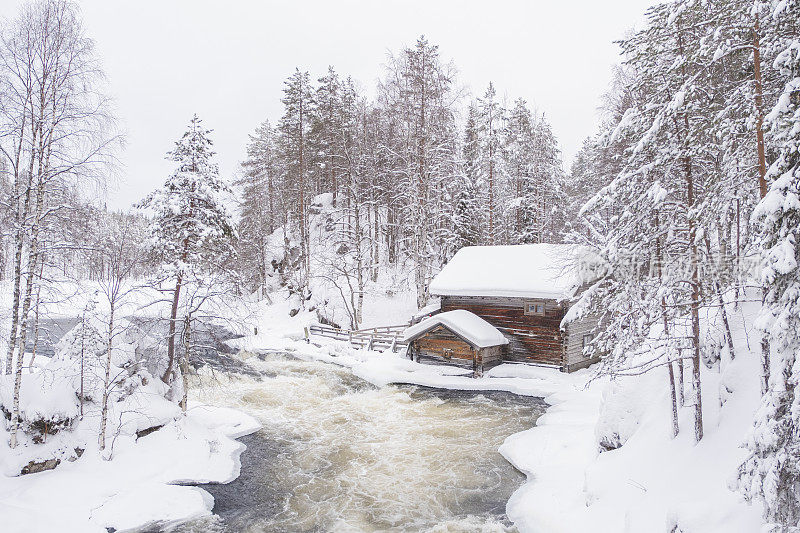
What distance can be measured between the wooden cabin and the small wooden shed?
0.76 metres

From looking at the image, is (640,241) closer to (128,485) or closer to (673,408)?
(673,408)

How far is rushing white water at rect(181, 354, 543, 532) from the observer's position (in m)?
10.0

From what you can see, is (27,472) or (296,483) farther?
(296,483)

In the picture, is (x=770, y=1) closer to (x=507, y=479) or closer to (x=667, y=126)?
(x=667, y=126)

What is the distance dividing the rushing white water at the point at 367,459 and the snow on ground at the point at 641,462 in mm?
881

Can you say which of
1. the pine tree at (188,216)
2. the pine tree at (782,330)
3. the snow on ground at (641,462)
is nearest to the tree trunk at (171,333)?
the pine tree at (188,216)

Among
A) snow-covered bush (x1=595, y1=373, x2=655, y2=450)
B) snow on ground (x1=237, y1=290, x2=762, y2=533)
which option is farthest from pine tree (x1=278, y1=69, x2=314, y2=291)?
snow-covered bush (x1=595, y1=373, x2=655, y2=450)

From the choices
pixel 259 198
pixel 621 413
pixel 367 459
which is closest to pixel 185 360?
pixel 367 459

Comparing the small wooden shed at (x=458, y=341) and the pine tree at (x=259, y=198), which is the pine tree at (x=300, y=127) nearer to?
the pine tree at (x=259, y=198)

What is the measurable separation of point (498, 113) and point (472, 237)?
9670mm

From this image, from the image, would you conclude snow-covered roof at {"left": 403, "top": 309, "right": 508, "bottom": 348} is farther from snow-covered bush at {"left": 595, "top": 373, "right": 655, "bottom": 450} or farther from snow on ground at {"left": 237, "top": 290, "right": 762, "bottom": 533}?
snow-covered bush at {"left": 595, "top": 373, "right": 655, "bottom": 450}

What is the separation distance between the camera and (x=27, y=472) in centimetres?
1077

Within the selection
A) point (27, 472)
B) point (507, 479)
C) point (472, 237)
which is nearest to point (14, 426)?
point (27, 472)

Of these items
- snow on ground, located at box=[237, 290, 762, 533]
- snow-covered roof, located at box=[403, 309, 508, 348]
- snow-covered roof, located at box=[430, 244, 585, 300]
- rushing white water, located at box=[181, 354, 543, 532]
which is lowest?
rushing white water, located at box=[181, 354, 543, 532]
